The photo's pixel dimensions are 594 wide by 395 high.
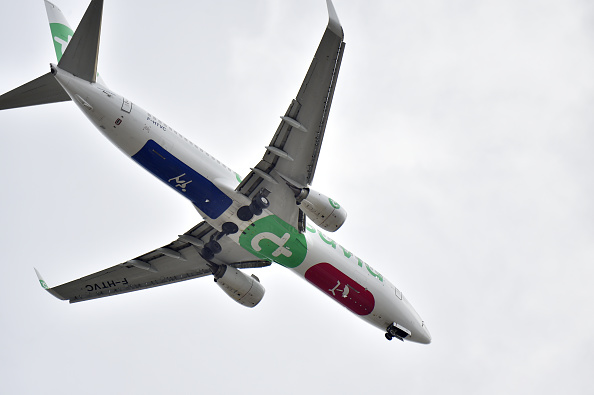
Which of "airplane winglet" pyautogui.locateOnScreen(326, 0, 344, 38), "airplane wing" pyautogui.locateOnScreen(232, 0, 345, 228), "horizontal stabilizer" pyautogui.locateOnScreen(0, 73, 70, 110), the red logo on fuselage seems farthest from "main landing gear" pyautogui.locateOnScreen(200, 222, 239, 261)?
"airplane winglet" pyautogui.locateOnScreen(326, 0, 344, 38)

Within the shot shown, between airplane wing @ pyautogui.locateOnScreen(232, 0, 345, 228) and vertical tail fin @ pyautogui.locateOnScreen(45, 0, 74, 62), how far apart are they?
377 inches

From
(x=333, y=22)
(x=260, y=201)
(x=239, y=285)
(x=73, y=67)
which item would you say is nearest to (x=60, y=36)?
(x=73, y=67)

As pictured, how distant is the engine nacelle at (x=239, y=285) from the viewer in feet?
115

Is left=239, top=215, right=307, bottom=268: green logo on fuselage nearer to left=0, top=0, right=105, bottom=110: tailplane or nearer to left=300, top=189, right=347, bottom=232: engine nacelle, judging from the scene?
left=300, top=189, right=347, bottom=232: engine nacelle

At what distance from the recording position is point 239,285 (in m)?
35.1

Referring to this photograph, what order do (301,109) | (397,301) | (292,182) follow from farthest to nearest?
(397,301) → (292,182) → (301,109)

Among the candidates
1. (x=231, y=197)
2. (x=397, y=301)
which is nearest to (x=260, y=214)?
(x=231, y=197)

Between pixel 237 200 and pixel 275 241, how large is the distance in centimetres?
283

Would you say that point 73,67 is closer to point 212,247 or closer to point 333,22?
point 333,22

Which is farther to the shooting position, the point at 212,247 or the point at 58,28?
the point at 212,247

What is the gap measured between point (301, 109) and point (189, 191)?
233 inches

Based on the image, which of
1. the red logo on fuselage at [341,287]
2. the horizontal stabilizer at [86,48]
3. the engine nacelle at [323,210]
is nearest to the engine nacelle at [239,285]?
the red logo on fuselage at [341,287]

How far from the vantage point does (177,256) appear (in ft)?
117

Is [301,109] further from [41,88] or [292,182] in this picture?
[41,88]
